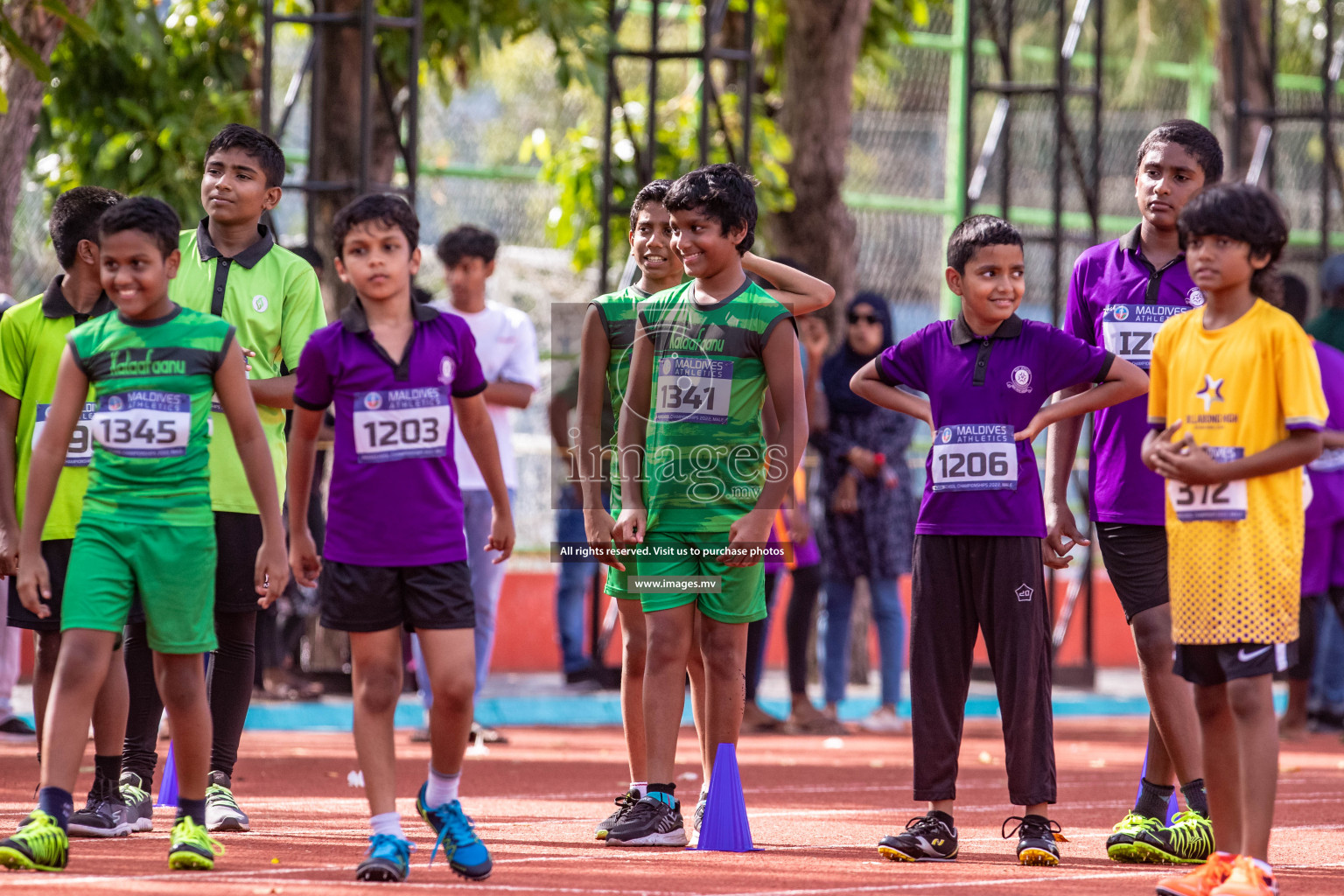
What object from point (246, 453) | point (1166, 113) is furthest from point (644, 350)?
point (1166, 113)

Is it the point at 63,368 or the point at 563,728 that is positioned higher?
the point at 63,368

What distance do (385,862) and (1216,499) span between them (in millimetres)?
2285

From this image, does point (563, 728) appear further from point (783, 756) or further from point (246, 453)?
point (246, 453)

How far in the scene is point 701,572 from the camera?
5.73 m

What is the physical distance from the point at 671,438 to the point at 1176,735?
5.87 ft

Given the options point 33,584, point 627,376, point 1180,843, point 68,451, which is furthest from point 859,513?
point 33,584

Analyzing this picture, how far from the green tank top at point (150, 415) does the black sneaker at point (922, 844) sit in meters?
2.20

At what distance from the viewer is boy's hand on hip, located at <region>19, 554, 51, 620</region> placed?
507 cm

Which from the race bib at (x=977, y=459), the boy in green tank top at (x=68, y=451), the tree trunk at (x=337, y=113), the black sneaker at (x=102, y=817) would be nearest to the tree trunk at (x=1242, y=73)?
the tree trunk at (x=337, y=113)

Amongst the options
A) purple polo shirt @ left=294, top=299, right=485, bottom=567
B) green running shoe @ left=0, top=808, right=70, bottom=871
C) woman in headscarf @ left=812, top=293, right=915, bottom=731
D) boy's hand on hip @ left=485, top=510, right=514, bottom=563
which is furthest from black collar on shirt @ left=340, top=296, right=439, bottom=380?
woman in headscarf @ left=812, top=293, right=915, bottom=731

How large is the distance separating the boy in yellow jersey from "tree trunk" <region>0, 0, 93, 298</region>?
19.7 feet

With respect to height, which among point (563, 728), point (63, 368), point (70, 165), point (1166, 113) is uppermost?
point (1166, 113)

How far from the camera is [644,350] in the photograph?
5816mm

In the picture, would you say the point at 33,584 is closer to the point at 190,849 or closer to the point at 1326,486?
the point at 190,849
